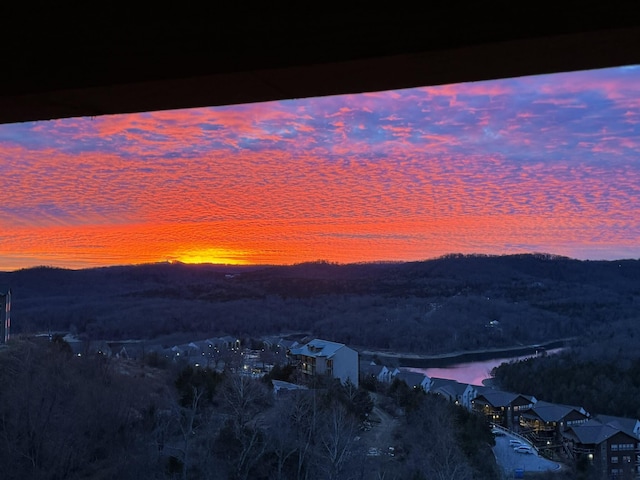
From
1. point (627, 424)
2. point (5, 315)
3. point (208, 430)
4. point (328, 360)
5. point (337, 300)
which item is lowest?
point (208, 430)

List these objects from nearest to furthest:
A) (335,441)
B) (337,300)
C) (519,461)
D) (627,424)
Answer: (335,441), (627,424), (519,461), (337,300)

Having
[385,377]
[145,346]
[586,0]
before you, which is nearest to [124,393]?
[145,346]

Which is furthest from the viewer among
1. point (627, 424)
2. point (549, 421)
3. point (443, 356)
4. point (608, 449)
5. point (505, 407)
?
point (443, 356)

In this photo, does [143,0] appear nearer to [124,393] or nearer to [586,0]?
[586,0]

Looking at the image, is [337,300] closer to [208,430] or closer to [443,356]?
[443,356]

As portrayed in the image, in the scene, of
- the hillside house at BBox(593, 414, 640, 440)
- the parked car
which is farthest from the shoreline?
the hillside house at BBox(593, 414, 640, 440)

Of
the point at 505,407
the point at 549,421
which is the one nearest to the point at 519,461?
the point at 549,421
